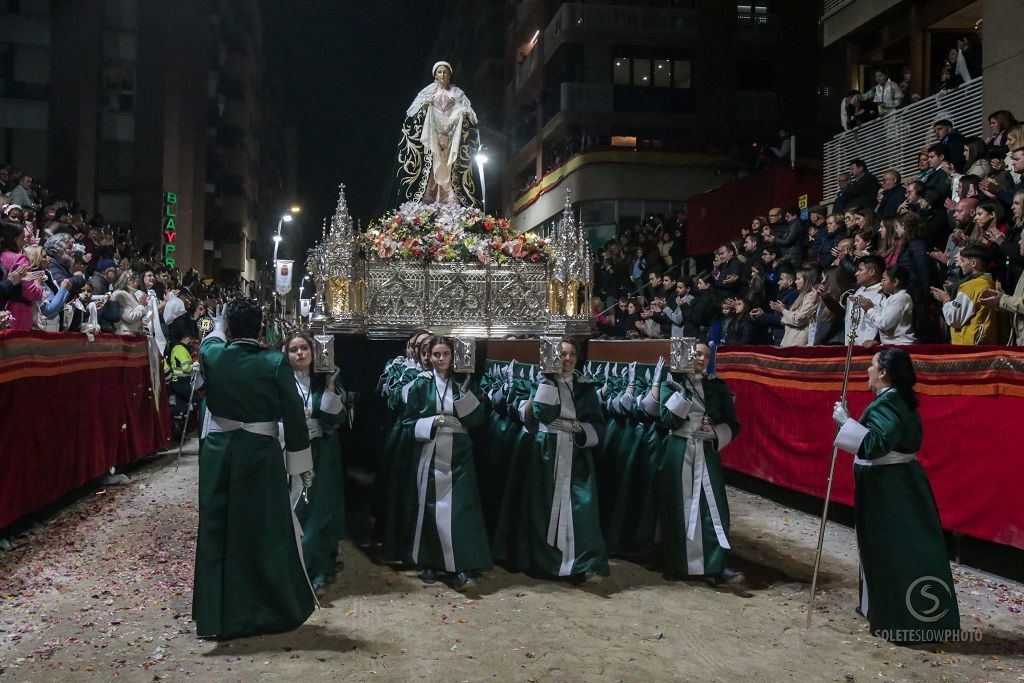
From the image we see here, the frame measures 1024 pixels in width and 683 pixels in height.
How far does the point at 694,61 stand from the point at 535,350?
78.9ft

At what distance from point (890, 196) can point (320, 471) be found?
8.13 meters

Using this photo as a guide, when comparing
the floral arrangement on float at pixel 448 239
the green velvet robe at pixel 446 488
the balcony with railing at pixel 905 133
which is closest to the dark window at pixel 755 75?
the balcony with railing at pixel 905 133

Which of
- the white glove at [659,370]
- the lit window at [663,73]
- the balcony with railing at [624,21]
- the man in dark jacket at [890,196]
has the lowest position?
the white glove at [659,370]

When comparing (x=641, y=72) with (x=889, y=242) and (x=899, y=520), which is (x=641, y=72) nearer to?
(x=889, y=242)

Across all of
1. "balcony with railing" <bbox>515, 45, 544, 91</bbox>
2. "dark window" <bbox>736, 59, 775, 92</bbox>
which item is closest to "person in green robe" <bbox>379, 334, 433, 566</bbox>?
"dark window" <bbox>736, 59, 775, 92</bbox>

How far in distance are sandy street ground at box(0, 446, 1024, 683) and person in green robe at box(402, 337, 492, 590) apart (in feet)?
0.72

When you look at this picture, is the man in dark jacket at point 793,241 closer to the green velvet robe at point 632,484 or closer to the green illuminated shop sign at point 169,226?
the green velvet robe at point 632,484

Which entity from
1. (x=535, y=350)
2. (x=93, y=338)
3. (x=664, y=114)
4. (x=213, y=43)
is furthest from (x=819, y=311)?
(x=213, y=43)

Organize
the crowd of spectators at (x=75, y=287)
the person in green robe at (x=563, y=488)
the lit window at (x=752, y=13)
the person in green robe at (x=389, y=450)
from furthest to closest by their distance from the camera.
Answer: the lit window at (x=752, y=13)
the crowd of spectators at (x=75, y=287)
the person in green robe at (x=389, y=450)
the person in green robe at (x=563, y=488)

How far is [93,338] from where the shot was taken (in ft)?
29.6

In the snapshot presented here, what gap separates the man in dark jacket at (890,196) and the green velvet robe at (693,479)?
18.2 feet

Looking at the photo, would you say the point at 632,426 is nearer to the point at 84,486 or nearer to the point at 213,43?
the point at 84,486

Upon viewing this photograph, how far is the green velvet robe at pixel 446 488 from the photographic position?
6.23m

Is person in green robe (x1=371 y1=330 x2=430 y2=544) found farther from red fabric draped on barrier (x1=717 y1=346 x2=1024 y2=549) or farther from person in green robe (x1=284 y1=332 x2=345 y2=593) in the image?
red fabric draped on barrier (x1=717 y1=346 x2=1024 y2=549)
